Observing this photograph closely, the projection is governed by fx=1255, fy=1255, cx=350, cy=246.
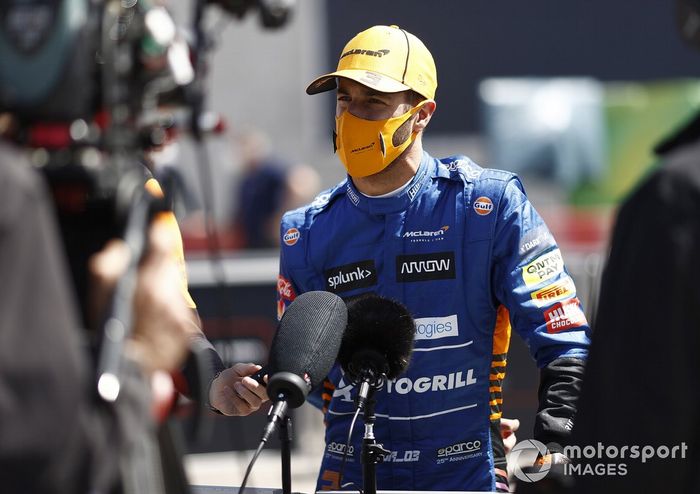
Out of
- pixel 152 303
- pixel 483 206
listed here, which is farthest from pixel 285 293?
pixel 152 303

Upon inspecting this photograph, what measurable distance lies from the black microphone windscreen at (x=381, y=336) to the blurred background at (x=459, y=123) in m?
4.04

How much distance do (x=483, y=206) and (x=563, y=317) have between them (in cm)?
44

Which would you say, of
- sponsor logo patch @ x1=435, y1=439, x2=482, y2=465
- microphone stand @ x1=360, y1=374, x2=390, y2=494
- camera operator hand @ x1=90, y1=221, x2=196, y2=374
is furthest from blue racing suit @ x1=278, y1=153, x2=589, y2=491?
camera operator hand @ x1=90, y1=221, x2=196, y2=374

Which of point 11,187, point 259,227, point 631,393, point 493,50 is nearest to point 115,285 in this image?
point 11,187

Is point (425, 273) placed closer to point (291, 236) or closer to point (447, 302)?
point (447, 302)

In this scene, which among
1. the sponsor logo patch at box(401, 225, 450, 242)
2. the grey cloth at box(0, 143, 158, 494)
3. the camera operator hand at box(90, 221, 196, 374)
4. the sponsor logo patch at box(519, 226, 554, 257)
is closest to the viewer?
the grey cloth at box(0, 143, 158, 494)

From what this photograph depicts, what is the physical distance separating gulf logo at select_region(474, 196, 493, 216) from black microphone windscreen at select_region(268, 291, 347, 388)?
778mm

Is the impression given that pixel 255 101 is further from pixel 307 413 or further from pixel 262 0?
pixel 262 0

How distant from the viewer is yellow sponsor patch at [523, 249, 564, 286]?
376cm

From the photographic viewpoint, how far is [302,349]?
312cm

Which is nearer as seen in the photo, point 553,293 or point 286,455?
point 286,455

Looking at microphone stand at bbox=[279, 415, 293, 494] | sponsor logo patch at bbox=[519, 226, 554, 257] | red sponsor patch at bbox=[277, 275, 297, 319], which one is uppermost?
sponsor logo patch at bbox=[519, 226, 554, 257]

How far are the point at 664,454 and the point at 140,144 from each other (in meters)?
1.31

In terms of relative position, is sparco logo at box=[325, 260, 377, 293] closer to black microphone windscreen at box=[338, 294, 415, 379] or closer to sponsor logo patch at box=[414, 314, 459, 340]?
sponsor logo patch at box=[414, 314, 459, 340]
